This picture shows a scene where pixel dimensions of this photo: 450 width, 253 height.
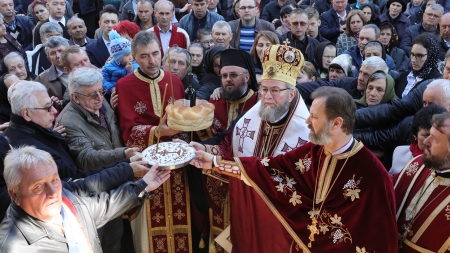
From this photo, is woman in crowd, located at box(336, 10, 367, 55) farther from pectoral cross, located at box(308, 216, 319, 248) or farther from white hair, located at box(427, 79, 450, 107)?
pectoral cross, located at box(308, 216, 319, 248)

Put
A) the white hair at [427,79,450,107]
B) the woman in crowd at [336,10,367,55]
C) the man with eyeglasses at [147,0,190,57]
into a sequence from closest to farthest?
the white hair at [427,79,450,107], the man with eyeglasses at [147,0,190,57], the woman in crowd at [336,10,367,55]

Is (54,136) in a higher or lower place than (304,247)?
higher

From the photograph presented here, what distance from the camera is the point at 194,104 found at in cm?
457

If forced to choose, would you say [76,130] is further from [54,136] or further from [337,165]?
[337,165]

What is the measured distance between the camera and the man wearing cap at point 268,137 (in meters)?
4.33

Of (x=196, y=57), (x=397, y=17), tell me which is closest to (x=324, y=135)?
(x=196, y=57)

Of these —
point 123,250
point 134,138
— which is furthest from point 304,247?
point 123,250

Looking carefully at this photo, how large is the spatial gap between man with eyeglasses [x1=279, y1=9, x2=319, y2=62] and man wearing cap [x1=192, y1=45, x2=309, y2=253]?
12.5ft

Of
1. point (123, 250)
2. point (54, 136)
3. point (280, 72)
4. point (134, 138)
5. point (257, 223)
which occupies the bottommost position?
point (123, 250)

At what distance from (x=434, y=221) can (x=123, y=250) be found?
3350mm

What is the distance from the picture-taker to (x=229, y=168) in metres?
4.22

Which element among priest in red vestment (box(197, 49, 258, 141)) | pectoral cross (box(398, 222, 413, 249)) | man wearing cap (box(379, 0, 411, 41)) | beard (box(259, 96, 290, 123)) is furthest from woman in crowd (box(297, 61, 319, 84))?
man wearing cap (box(379, 0, 411, 41))

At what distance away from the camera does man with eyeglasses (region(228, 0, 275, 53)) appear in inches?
344

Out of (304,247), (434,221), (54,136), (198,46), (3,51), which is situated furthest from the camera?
(3,51)
